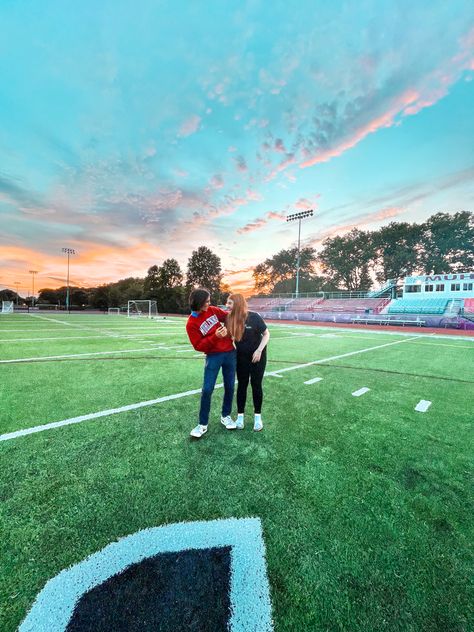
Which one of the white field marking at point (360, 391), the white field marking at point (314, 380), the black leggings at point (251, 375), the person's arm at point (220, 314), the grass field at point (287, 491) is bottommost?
the white field marking at point (360, 391)

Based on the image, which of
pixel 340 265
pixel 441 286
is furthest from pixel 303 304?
pixel 340 265


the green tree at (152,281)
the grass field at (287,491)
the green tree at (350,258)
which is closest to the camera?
the grass field at (287,491)

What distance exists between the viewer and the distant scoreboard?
31.0 metres

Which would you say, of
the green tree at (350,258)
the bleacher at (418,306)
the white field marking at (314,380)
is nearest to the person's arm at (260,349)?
the white field marking at (314,380)

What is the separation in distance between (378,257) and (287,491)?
60879 millimetres

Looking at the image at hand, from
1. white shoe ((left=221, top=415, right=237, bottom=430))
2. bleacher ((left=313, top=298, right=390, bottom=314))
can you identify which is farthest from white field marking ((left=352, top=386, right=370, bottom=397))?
bleacher ((left=313, top=298, right=390, bottom=314))

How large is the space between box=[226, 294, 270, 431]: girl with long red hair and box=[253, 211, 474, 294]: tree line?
56331 millimetres

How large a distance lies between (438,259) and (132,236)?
51.3 metres

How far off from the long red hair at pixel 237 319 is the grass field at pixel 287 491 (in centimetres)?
123

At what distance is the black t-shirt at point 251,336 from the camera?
308 centimetres

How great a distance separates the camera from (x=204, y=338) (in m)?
2.87

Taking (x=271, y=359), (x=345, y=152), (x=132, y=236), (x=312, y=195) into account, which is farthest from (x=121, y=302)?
(x=271, y=359)

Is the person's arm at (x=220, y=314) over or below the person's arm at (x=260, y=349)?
over

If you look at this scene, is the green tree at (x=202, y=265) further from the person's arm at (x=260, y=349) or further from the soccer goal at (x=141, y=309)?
the person's arm at (x=260, y=349)
